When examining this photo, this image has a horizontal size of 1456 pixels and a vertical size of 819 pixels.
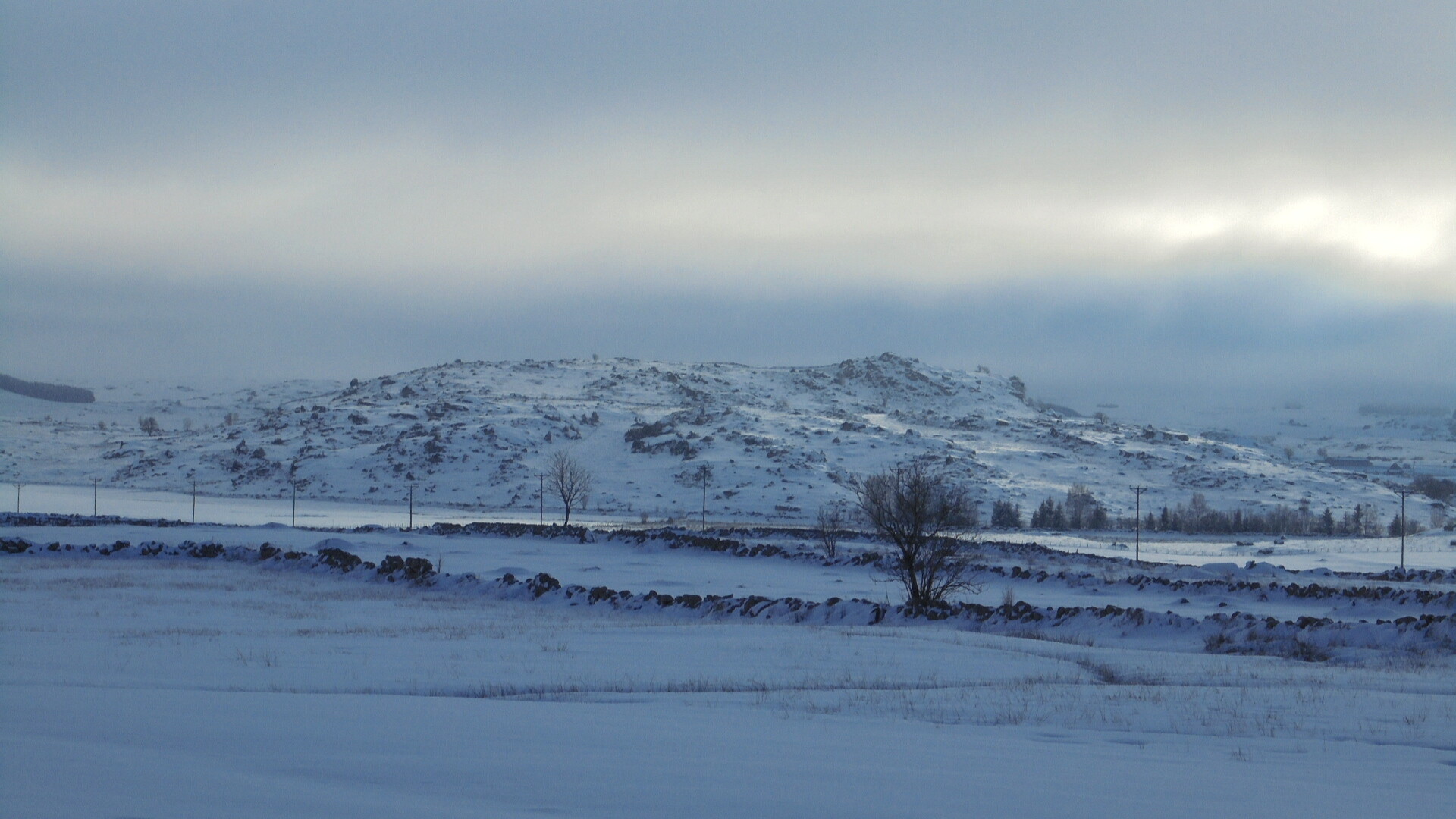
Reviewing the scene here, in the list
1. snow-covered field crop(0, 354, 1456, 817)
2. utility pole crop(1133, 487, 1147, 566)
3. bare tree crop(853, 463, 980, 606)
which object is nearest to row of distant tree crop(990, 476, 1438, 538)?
utility pole crop(1133, 487, 1147, 566)

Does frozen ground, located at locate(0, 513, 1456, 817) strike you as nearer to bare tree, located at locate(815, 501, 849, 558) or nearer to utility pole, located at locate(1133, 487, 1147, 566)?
bare tree, located at locate(815, 501, 849, 558)

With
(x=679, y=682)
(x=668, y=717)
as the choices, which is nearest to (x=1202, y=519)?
(x=679, y=682)

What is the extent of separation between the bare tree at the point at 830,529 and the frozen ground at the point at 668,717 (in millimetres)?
25712

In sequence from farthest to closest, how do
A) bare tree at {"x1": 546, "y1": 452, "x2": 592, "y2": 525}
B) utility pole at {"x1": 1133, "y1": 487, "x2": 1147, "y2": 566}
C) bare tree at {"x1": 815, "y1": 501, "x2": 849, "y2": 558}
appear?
bare tree at {"x1": 546, "y1": 452, "x2": 592, "y2": 525} < utility pole at {"x1": 1133, "y1": 487, "x2": 1147, "y2": 566} < bare tree at {"x1": 815, "y1": 501, "x2": 849, "y2": 558}

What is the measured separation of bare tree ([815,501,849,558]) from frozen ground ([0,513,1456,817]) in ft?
84.4

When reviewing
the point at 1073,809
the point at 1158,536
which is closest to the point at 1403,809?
the point at 1073,809

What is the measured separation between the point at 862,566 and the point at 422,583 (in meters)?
19.8

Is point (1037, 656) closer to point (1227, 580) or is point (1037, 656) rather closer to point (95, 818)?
point (95, 818)

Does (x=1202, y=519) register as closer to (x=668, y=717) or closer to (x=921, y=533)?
(x=921, y=533)

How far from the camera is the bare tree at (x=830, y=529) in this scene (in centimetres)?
5265

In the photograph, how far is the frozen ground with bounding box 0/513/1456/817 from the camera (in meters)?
7.39

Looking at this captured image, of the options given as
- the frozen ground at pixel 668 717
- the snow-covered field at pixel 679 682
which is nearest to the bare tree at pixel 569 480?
A: the snow-covered field at pixel 679 682

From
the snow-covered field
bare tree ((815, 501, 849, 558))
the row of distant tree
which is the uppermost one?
the snow-covered field

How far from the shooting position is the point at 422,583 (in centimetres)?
3441
